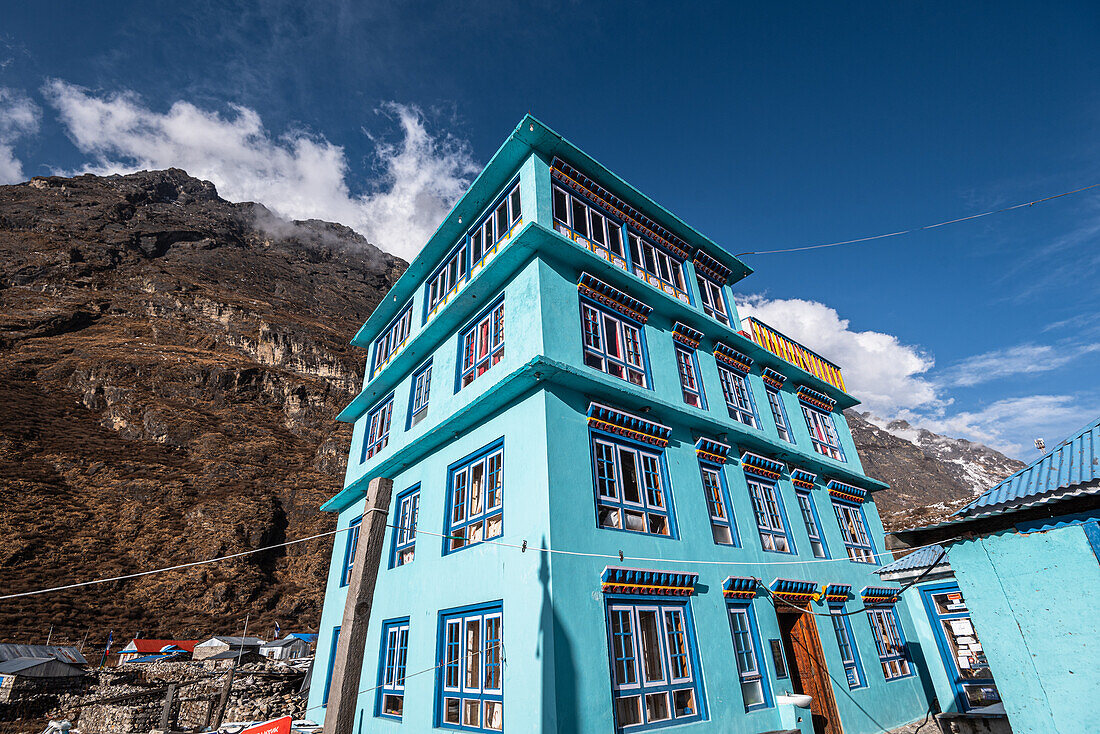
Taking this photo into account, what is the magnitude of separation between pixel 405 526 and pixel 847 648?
11691 millimetres

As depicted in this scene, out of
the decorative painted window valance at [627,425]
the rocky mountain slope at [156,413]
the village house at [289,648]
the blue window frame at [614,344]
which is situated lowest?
the village house at [289,648]

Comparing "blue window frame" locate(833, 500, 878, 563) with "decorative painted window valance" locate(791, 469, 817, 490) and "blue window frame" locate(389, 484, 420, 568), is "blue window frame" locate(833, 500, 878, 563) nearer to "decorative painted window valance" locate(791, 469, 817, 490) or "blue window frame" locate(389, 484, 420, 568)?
"decorative painted window valance" locate(791, 469, 817, 490)

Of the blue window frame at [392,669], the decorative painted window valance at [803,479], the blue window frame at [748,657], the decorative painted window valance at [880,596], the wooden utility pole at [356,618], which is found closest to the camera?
the wooden utility pole at [356,618]

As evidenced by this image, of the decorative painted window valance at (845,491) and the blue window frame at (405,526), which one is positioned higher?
the decorative painted window valance at (845,491)

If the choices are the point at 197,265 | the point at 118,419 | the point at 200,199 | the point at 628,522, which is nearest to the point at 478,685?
the point at 628,522

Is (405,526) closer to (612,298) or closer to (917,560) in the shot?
(612,298)

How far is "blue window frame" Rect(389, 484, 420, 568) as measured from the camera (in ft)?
40.1

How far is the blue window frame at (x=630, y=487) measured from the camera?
31.3 feet

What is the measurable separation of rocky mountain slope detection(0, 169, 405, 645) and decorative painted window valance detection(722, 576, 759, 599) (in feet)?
165

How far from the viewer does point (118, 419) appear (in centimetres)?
6381

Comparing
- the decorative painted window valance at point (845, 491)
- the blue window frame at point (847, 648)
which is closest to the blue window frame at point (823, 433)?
the decorative painted window valance at point (845, 491)

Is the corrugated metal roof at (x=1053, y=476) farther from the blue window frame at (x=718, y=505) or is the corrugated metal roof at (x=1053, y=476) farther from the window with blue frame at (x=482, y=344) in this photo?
the window with blue frame at (x=482, y=344)

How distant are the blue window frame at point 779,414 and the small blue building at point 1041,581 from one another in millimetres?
8405

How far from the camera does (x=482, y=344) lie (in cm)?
1223
